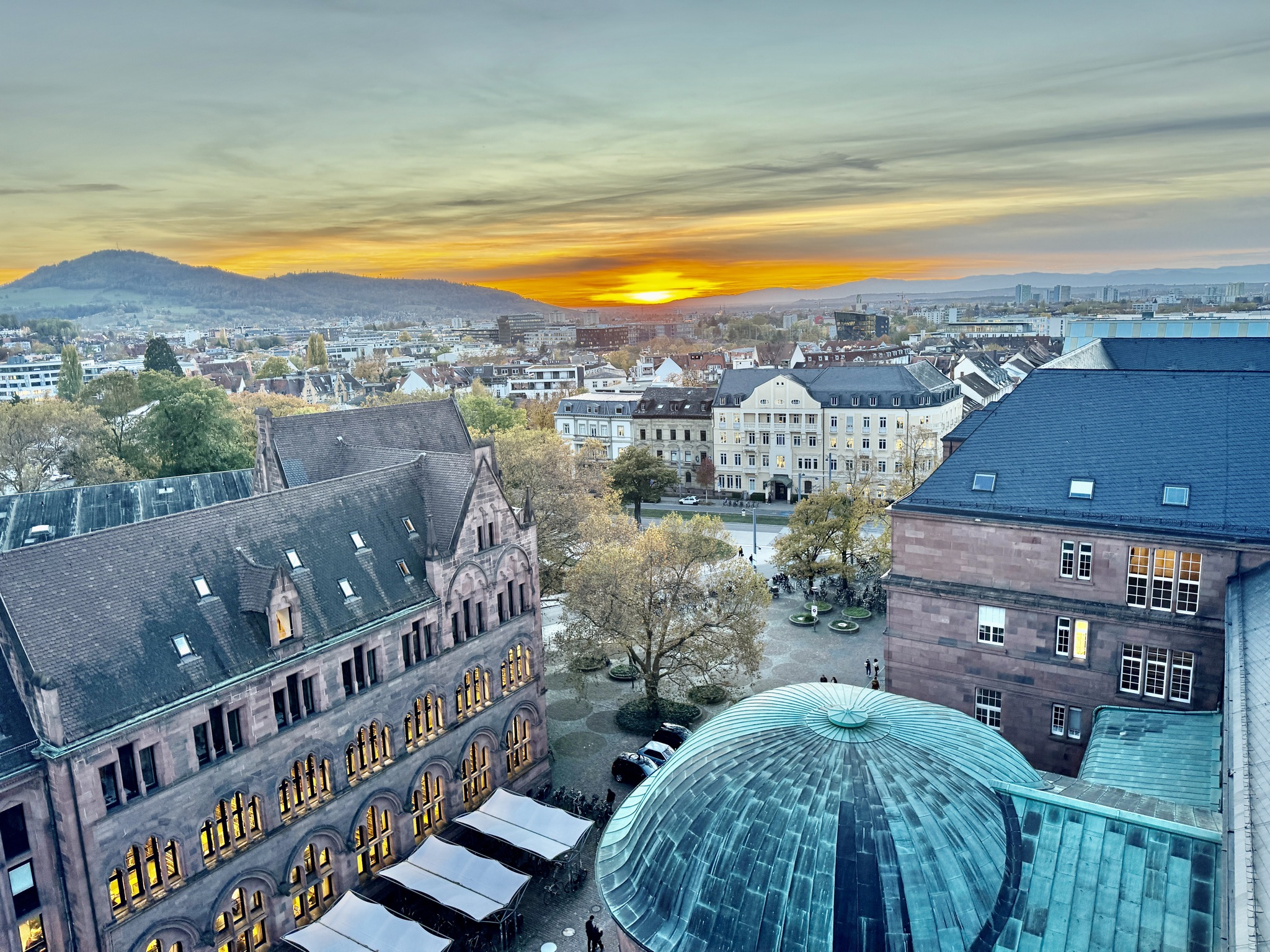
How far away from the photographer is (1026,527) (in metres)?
39.1

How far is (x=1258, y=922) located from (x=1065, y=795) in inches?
407

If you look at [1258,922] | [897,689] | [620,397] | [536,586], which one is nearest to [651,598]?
[536,586]

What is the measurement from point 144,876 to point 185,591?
10.1 metres

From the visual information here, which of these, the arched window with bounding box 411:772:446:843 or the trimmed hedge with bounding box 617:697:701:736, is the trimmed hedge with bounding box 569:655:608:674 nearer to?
the trimmed hedge with bounding box 617:697:701:736

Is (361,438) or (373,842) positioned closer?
(373,842)

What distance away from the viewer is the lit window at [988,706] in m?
41.2

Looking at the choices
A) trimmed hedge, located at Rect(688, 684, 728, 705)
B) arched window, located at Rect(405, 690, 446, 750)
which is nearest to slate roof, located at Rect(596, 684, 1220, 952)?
arched window, located at Rect(405, 690, 446, 750)

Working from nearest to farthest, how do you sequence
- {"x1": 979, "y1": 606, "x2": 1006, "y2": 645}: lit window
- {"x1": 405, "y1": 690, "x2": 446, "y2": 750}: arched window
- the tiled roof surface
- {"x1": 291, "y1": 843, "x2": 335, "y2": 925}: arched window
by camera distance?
{"x1": 291, "y1": 843, "x2": 335, "y2": 925}: arched window < {"x1": 405, "y1": 690, "x2": 446, "y2": 750}: arched window < {"x1": 979, "y1": 606, "x2": 1006, "y2": 645}: lit window < the tiled roof surface

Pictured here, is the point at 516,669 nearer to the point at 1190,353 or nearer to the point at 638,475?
the point at 1190,353

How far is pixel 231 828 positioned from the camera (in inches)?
1243

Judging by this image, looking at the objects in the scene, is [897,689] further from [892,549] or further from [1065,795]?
[1065,795]

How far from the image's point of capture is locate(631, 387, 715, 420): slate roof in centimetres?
12069

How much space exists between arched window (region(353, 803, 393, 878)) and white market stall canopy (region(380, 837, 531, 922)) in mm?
861

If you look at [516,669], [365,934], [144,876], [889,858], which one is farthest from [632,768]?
[889,858]
